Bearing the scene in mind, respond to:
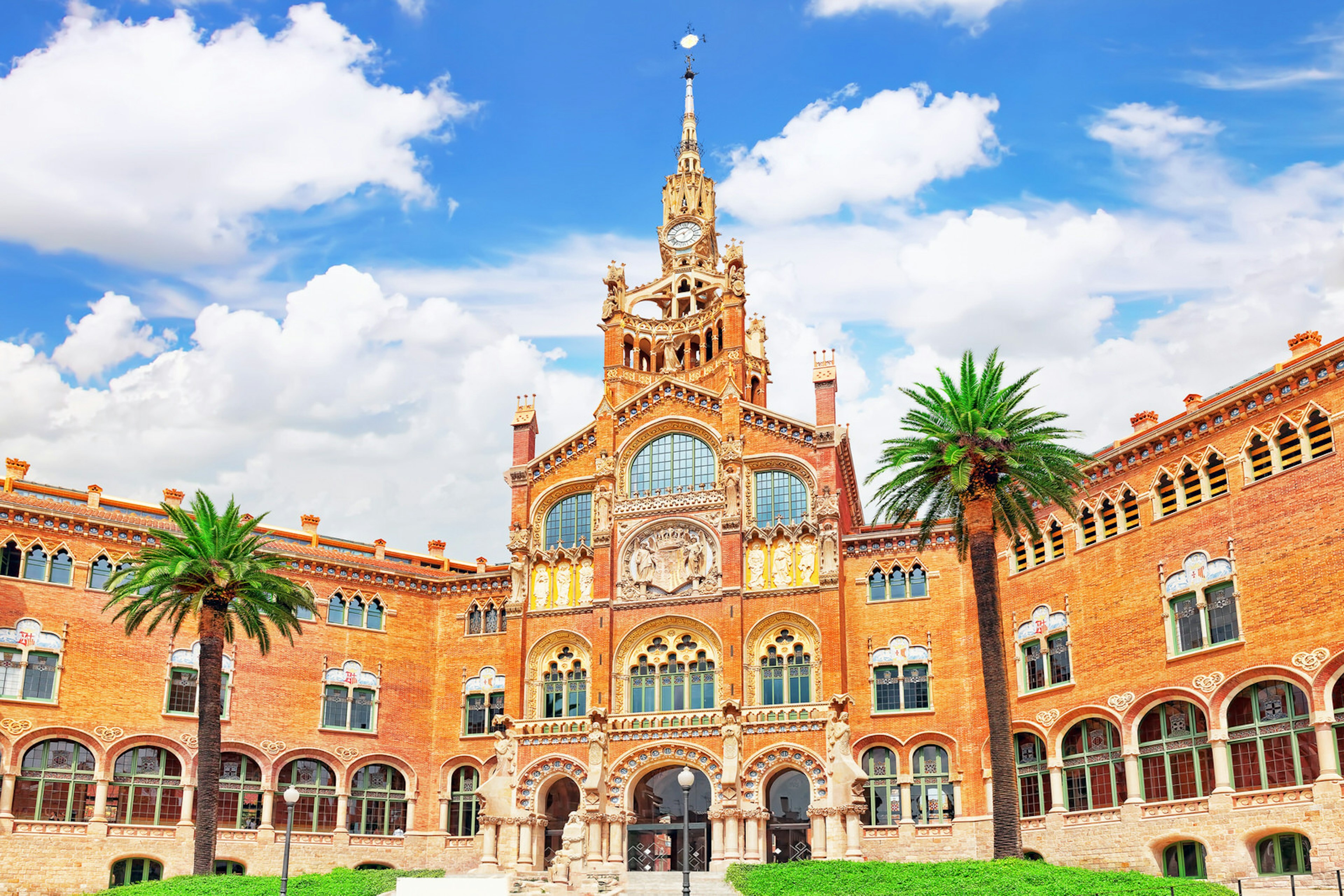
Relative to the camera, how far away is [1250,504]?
4150 centimetres

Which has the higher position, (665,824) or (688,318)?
(688,318)

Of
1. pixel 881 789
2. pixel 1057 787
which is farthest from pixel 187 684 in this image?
pixel 1057 787

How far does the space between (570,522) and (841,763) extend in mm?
17446

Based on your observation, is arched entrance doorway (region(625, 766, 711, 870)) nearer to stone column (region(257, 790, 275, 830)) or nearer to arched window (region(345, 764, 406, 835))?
arched window (region(345, 764, 406, 835))

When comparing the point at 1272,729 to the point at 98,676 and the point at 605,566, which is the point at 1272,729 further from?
the point at 98,676

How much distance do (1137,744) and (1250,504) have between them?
31.5ft

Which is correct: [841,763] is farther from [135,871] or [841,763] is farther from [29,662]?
[29,662]

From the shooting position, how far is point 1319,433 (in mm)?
39688

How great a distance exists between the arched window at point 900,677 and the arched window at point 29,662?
111ft

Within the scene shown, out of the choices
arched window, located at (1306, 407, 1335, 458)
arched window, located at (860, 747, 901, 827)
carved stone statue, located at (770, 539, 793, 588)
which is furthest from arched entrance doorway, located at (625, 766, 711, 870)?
arched window, located at (1306, 407, 1335, 458)

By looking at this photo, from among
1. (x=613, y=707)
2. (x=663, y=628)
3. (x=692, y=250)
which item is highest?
(x=692, y=250)

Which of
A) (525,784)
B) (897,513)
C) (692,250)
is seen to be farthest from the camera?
(692,250)

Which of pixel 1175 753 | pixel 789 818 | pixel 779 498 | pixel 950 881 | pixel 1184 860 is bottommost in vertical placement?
pixel 950 881

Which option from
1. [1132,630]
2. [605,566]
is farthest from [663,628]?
[1132,630]
